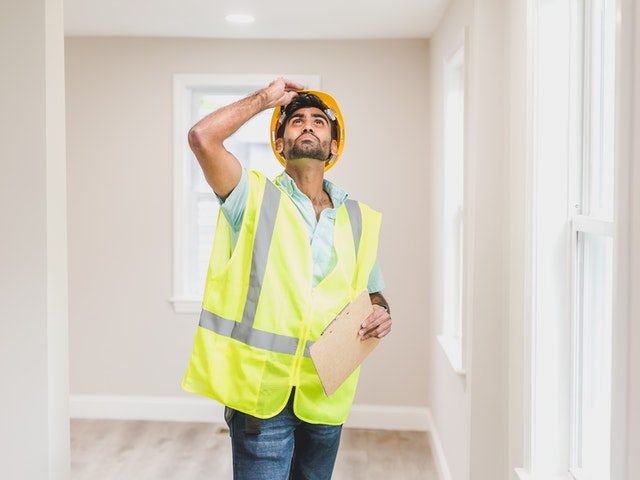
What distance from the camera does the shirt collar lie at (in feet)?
7.36

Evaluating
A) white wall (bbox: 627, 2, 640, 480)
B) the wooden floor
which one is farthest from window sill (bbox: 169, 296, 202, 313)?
white wall (bbox: 627, 2, 640, 480)

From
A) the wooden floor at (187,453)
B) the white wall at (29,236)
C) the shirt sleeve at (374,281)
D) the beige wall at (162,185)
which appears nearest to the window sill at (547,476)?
the shirt sleeve at (374,281)

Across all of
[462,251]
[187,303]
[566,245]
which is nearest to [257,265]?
[566,245]

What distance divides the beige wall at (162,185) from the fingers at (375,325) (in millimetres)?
3135

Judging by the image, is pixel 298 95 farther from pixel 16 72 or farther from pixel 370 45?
pixel 370 45

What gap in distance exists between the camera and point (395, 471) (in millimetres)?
4508

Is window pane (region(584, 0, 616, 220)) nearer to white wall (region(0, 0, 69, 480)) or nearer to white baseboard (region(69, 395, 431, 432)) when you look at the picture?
white wall (region(0, 0, 69, 480))

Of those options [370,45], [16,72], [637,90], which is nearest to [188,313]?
[370,45]

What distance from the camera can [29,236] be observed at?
2.61m

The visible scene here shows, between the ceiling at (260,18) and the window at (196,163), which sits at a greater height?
the ceiling at (260,18)

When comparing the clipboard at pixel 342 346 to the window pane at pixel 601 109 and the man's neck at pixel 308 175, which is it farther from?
the window pane at pixel 601 109

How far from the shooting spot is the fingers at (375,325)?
2.18 meters

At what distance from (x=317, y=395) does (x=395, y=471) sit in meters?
2.52

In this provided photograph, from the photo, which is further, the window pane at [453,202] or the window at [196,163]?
the window at [196,163]
